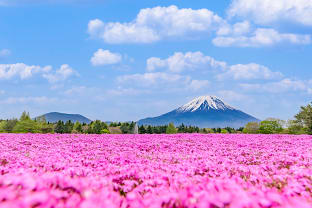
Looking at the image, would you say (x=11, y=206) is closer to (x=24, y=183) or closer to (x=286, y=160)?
(x=24, y=183)

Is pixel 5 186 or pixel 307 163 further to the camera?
pixel 307 163

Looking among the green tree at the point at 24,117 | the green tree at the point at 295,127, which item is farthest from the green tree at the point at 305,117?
the green tree at the point at 24,117

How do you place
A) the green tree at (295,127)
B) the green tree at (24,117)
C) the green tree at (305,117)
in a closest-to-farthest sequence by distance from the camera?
the green tree at (305,117), the green tree at (295,127), the green tree at (24,117)

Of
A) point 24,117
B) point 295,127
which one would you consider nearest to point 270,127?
point 295,127

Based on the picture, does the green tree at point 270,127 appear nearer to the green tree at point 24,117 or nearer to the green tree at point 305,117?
the green tree at point 305,117

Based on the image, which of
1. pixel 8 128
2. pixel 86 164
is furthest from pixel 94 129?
pixel 86 164

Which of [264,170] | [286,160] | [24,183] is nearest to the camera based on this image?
[24,183]

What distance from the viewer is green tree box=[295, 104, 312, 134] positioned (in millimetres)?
68738

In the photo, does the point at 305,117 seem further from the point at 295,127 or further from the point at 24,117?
the point at 24,117

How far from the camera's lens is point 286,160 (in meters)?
10.6

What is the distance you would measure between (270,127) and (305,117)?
9231 mm

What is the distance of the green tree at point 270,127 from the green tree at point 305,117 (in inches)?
238

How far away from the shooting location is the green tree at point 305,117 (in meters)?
68.7

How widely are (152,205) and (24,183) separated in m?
1.86
